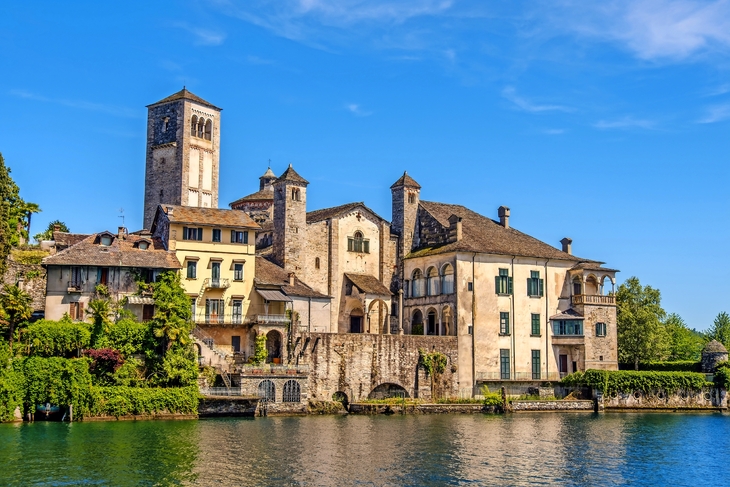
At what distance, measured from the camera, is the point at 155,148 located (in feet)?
255

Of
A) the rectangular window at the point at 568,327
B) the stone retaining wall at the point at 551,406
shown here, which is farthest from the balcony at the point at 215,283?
the rectangular window at the point at 568,327

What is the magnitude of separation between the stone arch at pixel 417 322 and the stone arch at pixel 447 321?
217cm

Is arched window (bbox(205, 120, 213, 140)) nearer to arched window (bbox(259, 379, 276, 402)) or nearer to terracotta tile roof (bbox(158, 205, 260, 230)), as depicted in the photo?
terracotta tile roof (bbox(158, 205, 260, 230))

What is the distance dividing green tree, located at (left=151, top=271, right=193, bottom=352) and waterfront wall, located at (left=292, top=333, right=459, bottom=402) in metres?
8.47

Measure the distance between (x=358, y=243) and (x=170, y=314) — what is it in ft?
67.9

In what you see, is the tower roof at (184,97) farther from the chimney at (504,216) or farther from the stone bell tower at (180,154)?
the chimney at (504,216)

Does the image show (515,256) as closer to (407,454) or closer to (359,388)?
(359,388)

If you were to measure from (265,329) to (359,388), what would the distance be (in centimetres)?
767

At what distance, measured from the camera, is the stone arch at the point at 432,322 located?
68.4 metres

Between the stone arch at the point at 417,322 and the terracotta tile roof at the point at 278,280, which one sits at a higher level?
the terracotta tile roof at the point at 278,280

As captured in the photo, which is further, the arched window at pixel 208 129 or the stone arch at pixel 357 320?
the arched window at pixel 208 129

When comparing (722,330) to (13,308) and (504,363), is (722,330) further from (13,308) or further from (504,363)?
(13,308)

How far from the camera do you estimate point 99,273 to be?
2186 inches

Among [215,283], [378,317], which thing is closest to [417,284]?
[378,317]
